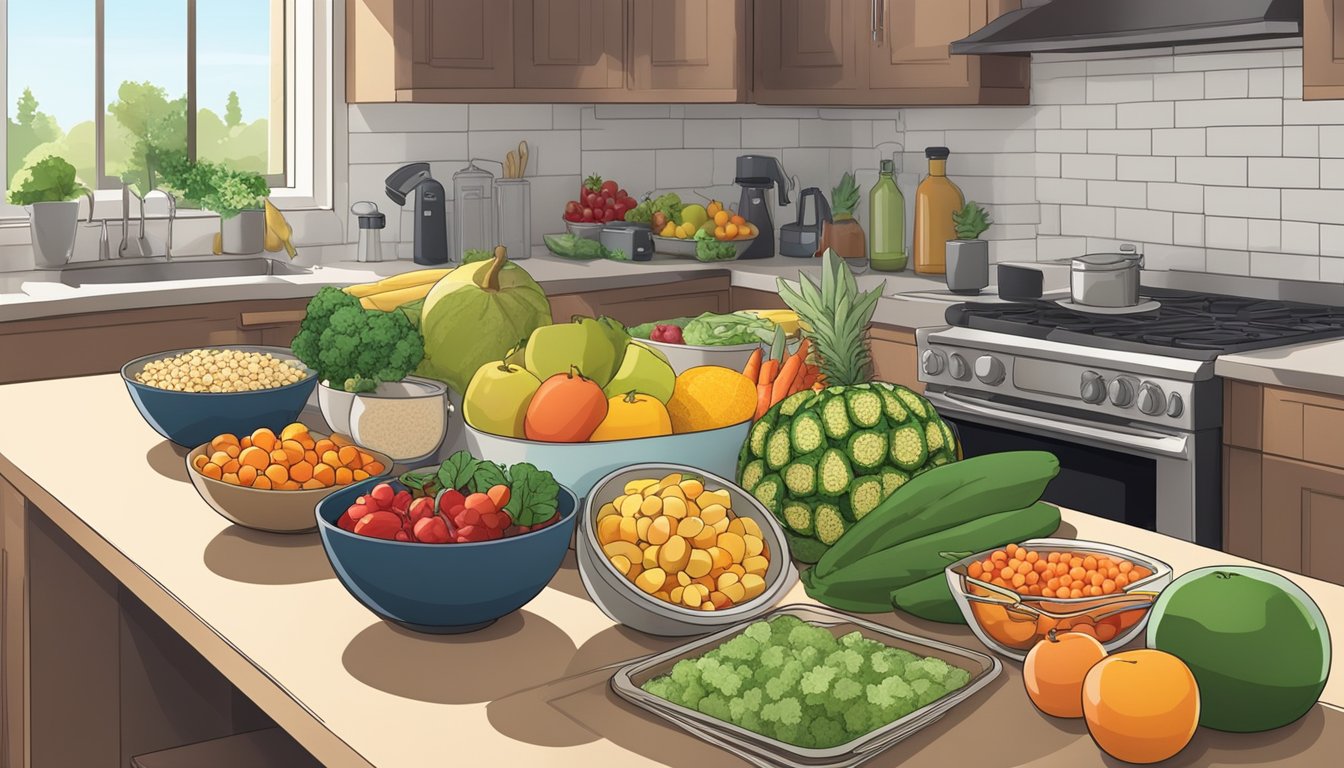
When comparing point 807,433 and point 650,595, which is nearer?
point 650,595

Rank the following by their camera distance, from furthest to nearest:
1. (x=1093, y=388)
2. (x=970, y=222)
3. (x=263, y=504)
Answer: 1. (x=970, y=222)
2. (x=1093, y=388)
3. (x=263, y=504)

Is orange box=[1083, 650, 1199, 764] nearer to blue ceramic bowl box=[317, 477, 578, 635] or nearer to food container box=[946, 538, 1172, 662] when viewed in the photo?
food container box=[946, 538, 1172, 662]

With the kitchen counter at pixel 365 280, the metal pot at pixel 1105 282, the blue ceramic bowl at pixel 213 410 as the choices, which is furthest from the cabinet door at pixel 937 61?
the blue ceramic bowl at pixel 213 410

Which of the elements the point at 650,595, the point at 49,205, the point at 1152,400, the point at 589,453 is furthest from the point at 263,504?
the point at 49,205

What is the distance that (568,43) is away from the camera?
449 cm

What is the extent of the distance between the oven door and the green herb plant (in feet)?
3.72

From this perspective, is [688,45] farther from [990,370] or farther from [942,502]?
[942,502]

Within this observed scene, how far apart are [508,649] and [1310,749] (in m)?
0.66

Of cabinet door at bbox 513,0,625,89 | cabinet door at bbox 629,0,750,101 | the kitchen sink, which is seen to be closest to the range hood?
cabinet door at bbox 629,0,750,101

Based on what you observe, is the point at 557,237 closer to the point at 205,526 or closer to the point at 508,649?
the point at 205,526

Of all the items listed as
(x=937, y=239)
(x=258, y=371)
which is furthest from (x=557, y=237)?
(x=258, y=371)

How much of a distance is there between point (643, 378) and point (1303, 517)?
189 centimetres

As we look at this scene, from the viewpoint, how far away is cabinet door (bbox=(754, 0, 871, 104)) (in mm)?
4336

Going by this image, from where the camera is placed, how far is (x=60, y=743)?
1.92 metres
